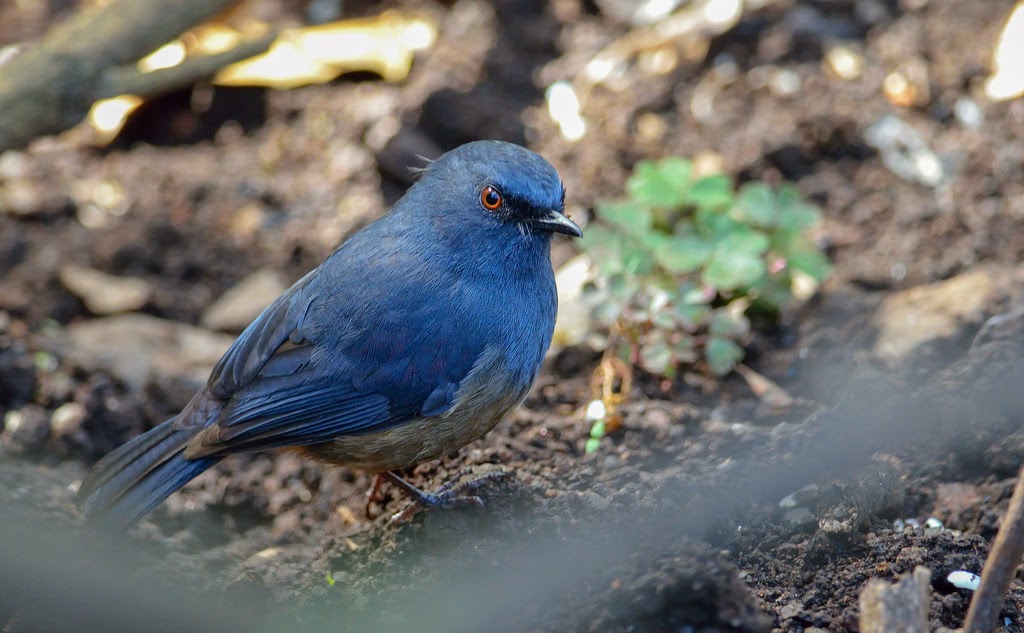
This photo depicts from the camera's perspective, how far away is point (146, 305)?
17.1 ft

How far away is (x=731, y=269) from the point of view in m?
4.26

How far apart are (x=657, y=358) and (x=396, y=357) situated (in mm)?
1065

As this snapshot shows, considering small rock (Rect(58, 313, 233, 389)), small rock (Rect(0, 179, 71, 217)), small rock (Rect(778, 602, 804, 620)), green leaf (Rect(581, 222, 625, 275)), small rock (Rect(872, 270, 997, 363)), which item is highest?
small rock (Rect(0, 179, 71, 217))

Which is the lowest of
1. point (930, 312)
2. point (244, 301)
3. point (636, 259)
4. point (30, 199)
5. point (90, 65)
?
point (930, 312)

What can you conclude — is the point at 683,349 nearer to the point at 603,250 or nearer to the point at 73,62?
the point at 603,250

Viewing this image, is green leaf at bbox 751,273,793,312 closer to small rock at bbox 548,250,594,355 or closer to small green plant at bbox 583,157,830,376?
small green plant at bbox 583,157,830,376

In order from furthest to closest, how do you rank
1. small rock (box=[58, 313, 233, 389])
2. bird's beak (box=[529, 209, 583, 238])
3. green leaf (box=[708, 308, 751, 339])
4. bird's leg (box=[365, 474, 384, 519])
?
1. small rock (box=[58, 313, 233, 389])
2. green leaf (box=[708, 308, 751, 339])
3. bird's leg (box=[365, 474, 384, 519])
4. bird's beak (box=[529, 209, 583, 238])

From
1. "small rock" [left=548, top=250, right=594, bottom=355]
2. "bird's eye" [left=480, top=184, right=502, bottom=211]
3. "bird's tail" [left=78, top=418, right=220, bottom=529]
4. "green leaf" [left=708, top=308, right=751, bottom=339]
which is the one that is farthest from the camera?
"small rock" [left=548, top=250, right=594, bottom=355]

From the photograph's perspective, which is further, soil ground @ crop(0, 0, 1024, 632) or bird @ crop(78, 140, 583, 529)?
bird @ crop(78, 140, 583, 529)

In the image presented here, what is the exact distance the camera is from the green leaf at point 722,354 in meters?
4.27

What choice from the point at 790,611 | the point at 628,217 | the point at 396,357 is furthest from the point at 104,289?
the point at 790,611

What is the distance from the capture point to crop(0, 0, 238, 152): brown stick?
5188 millimetres

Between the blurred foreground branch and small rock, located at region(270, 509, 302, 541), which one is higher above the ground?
the blurred foreground branch

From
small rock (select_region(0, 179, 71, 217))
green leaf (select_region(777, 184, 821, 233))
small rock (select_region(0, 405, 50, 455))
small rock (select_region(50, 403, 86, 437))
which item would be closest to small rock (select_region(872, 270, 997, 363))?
green leaf (select_region(777, 184, 821, 233))
